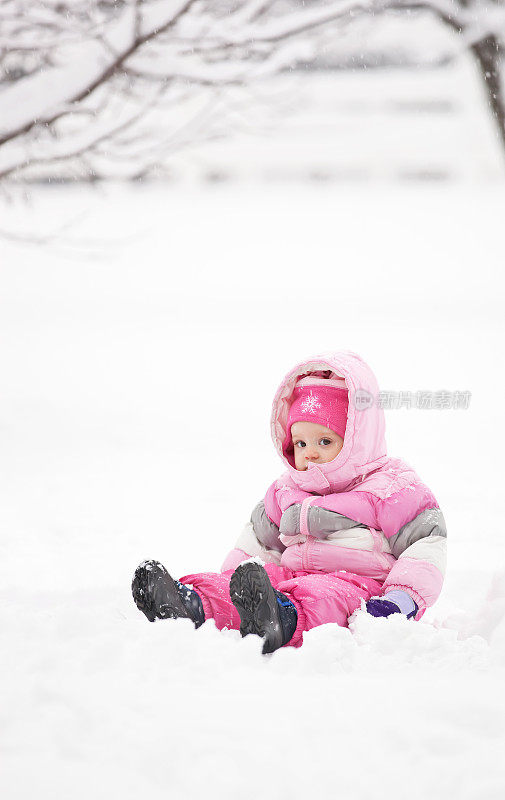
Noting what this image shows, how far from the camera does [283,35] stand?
390 centimetres

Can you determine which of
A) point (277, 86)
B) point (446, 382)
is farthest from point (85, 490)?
point (277, 86)

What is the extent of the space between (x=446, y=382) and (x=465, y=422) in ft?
4.34

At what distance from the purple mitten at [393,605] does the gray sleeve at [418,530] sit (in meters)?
0.20

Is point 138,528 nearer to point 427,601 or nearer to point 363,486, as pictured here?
point 363,486

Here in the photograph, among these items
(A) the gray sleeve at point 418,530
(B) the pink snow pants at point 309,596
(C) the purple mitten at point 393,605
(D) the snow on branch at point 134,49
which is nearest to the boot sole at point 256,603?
(B) the pink snow pants at point 309,596

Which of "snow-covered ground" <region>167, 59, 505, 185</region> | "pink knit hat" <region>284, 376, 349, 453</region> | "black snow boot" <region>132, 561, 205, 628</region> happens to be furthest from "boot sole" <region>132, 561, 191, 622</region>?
"snow-covered ground" <region>167, 59, 505, 185</region>

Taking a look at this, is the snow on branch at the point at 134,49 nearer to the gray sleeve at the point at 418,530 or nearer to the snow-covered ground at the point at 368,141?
the gray sleeve at the point at 418,530

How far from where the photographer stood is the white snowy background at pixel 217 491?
5.24ft

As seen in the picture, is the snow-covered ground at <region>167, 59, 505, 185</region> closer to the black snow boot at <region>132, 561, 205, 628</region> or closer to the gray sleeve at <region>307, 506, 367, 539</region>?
the gray sleeve at <region>307, 506, 367, 539</region>

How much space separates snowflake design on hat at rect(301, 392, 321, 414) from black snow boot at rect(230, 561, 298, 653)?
792 millimetres

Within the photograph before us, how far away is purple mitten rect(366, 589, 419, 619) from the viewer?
2.26 m

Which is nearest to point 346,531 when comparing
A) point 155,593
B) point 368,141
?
point 155,593

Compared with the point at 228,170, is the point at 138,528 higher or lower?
lower

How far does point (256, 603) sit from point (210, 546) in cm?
171
